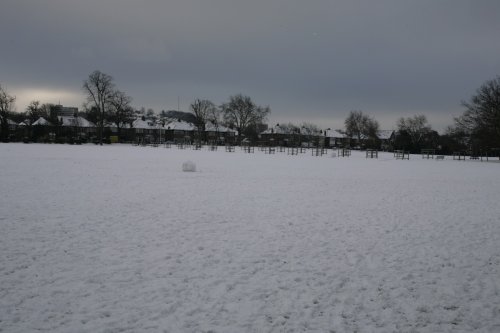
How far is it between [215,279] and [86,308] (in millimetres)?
1954

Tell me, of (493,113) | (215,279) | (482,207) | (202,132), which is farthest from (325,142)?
(215,279)

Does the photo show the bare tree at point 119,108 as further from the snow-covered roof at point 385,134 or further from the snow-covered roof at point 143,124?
the snow-covered roof at point 385,134

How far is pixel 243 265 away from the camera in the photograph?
6387 mm

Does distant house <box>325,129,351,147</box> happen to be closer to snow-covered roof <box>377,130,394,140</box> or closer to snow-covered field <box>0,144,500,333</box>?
snow-covered roof <box>377,130,394,140</box>

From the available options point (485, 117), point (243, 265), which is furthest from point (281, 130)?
point (243, 265)

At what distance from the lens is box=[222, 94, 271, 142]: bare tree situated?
4461 inches

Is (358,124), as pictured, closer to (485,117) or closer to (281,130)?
(281,130)

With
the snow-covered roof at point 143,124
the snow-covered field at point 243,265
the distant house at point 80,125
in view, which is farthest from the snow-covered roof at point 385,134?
the snow-covered field at point 243,265

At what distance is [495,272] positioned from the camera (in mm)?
6328

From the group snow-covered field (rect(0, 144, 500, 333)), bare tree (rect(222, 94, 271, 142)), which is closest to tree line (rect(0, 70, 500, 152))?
→ bare tree (rect(222, 94, 271, 142))

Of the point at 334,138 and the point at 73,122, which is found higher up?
the point at 73,122

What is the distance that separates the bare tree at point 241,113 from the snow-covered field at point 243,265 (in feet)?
335

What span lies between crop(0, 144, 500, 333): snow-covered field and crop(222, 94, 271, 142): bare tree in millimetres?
102127

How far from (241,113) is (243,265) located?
4268 inches
